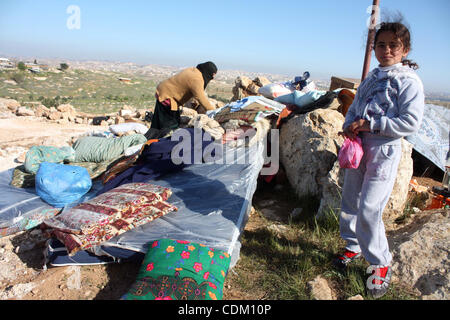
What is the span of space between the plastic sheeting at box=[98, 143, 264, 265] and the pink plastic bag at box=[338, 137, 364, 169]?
0.97 metres

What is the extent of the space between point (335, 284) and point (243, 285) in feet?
2.01

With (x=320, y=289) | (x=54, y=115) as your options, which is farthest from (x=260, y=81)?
(x=54, y=115)

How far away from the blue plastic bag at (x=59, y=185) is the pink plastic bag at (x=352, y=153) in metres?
2.60

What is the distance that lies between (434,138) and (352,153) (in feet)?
9.79

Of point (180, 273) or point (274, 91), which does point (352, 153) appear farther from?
point (274, 91)

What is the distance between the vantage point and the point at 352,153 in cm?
173

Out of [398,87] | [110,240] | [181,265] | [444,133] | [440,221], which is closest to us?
[398,87]

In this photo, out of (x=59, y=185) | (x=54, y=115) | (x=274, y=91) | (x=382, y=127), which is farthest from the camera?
(x=54, y=115)

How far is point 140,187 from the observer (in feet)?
8.52

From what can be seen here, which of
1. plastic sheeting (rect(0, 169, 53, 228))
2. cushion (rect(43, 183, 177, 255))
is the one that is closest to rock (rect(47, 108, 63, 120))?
plastic sheeting (rect(0, 169, 53, 228))

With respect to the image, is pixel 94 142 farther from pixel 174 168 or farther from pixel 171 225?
pixel 171 225

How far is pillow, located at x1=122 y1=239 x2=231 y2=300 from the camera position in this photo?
1681mm

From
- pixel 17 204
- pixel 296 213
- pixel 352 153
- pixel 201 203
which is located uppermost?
pixel 352 153

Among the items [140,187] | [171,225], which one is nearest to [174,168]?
[140,187]
